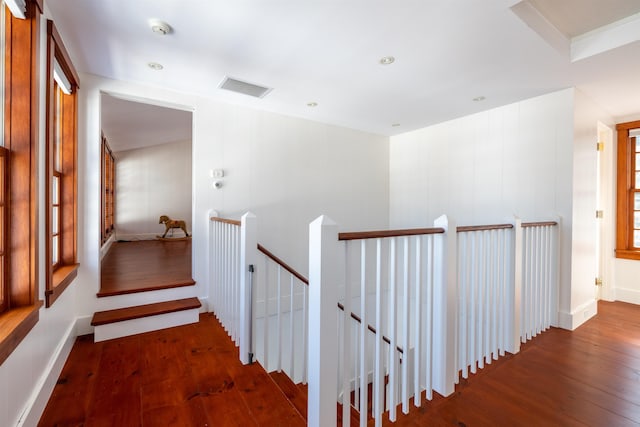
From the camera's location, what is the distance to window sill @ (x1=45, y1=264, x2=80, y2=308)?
1795 millimetres

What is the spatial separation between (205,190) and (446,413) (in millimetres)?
2910

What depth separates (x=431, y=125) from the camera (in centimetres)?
421

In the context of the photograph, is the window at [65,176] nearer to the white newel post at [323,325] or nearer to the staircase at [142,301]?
the staircase at [142,301]

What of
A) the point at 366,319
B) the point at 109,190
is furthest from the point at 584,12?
the point at 109,190

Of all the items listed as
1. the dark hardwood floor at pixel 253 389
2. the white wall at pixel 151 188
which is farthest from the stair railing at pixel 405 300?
the white wall at pixel 151 188

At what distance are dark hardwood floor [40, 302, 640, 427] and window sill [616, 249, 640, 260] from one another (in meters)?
1.71

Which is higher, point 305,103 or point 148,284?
point 305,103

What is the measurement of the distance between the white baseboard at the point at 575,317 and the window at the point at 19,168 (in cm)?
424

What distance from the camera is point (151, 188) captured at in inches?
278

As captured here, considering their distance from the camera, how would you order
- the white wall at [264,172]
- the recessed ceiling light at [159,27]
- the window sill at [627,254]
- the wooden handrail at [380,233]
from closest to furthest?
1. the wooden handrail at [380,233]
2. the recessed ceiling light at [159,27]
3. the white wall at [264,172]
4. the window sill at [627,254]

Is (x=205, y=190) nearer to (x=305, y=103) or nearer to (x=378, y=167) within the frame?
(x=305, y=103)

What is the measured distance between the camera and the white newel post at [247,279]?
7.08 ft

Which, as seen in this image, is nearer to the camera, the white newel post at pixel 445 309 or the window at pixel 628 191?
the white newel post at pixel 445 309

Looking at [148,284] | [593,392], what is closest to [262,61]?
[148,284]
